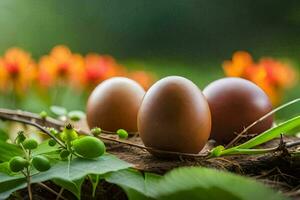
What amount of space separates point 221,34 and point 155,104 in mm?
1122

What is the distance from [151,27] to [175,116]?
1165mm

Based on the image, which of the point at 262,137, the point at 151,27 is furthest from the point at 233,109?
the point at 151,27

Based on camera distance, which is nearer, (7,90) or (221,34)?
(7,90)

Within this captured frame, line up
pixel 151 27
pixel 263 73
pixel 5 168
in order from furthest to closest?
pixel 151 27 → pixel 263 73 → pixel 5 168

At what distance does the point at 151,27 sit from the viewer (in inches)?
64.5

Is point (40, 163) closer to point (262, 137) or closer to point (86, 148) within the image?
point (86, 148)

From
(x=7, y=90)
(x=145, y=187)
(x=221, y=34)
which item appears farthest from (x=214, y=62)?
(x=145, y=187)

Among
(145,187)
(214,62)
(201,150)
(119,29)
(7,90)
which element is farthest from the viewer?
(119,29)

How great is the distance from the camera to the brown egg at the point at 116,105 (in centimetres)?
61

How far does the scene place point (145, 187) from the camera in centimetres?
42

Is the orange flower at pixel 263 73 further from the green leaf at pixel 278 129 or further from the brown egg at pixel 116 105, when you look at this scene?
the green leaf at pixel 278 129

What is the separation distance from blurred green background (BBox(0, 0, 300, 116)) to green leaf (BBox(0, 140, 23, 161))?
1.03m

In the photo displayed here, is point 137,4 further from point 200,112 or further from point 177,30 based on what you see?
point 200,112

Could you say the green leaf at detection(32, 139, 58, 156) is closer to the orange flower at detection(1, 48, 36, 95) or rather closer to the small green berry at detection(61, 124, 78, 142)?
the small green berry at detection(61, 124, 78, 142)
